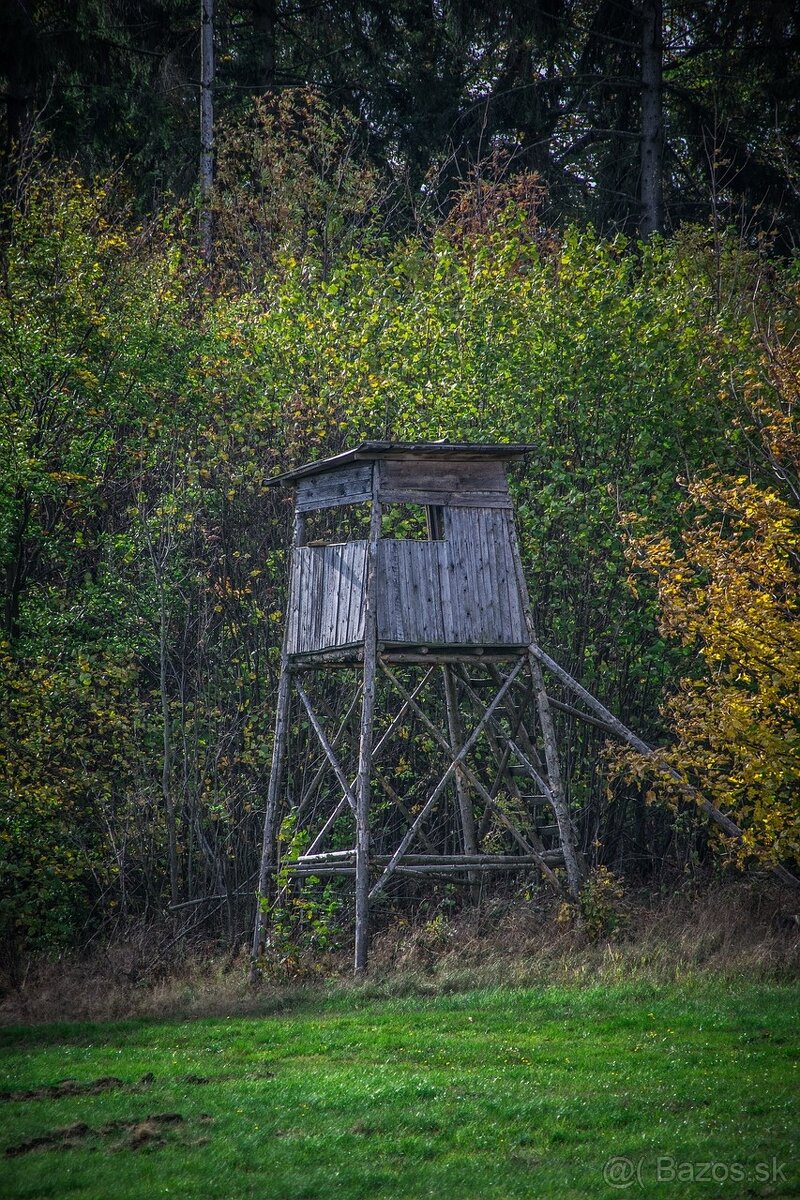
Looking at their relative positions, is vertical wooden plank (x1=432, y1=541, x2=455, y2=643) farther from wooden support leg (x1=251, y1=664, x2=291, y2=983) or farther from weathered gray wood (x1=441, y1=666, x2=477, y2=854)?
wooden support leg (x1=251, y1=664, x2=291, y2=983)

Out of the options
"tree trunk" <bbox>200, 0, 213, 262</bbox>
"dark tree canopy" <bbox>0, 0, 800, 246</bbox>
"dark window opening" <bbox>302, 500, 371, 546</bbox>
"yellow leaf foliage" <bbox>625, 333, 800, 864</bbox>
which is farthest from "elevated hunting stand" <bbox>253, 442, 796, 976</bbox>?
"tree trunk" <bbox>200, 0, 213, 262</bbox>

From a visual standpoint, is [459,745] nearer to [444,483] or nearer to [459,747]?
[459,747]

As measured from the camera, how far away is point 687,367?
18.0 meters

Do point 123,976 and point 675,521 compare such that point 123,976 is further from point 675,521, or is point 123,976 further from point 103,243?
point 103,243

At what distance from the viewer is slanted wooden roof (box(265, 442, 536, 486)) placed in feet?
47.0

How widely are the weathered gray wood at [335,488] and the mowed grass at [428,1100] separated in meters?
5.55

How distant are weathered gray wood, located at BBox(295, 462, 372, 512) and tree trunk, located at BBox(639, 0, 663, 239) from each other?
12.5 m

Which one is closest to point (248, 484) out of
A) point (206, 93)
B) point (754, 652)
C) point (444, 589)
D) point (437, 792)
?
point (444, 589)

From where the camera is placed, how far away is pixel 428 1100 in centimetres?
920

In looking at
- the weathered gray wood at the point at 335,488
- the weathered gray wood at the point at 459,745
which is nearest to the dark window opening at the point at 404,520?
the weathered gray wood at the point at 335,488

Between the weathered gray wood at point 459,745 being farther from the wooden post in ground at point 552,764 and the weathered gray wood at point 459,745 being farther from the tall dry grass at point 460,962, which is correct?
the wooden post in ground at point 552,764

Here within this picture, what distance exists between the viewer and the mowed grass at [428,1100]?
7.79 m

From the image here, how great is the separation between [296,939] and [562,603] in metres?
5.72

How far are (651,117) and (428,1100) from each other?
20.9 meters
